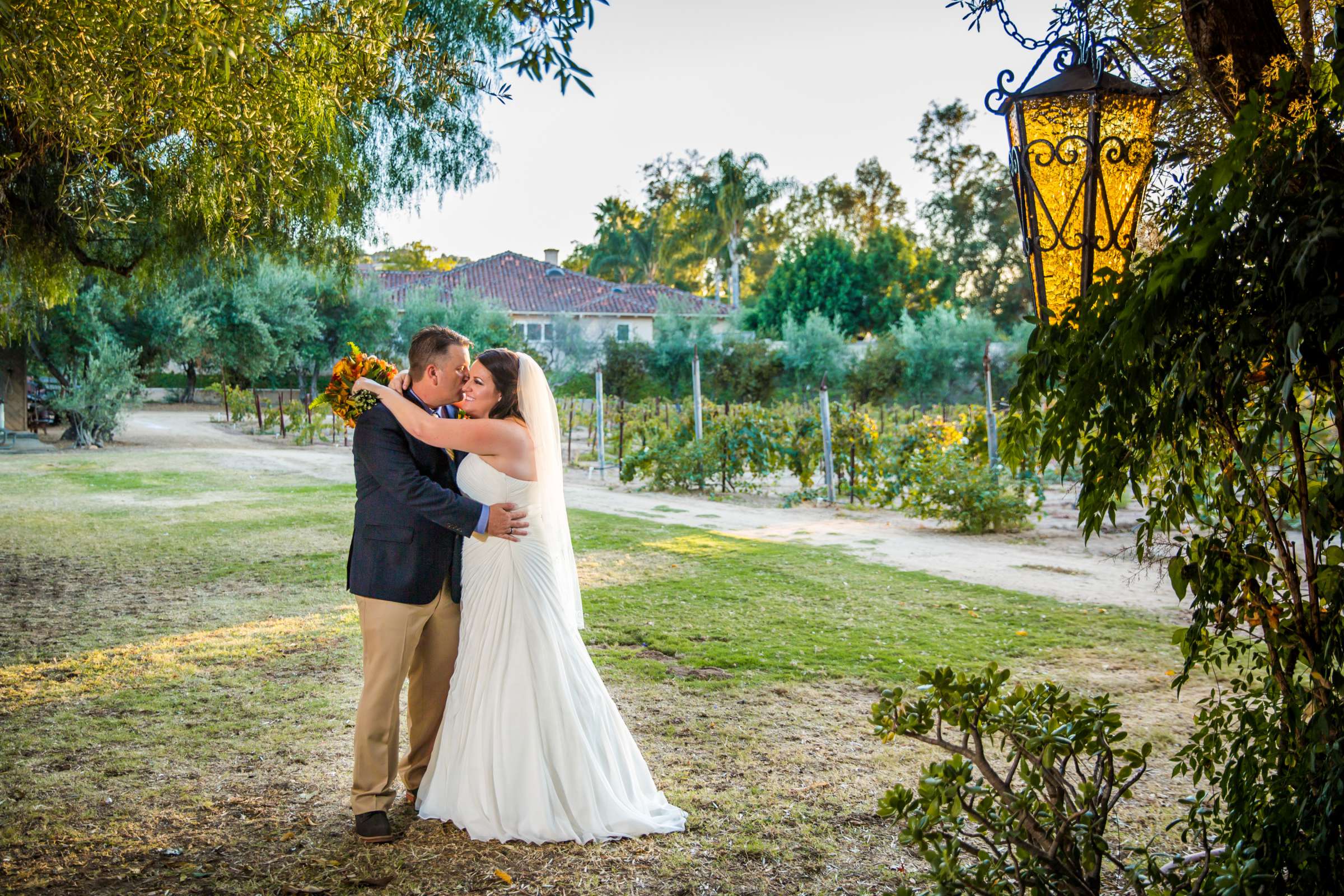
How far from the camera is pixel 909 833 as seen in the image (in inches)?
85.3

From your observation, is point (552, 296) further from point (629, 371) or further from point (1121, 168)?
point (1121, 168)

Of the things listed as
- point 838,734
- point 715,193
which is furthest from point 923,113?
point 838,734

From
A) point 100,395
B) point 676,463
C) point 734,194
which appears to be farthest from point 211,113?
point 734,194

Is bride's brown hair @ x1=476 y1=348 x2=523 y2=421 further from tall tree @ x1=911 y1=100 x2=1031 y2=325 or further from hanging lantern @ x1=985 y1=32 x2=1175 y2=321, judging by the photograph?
tall tree @ x1=911 y1=100 x2=1031 y2=325

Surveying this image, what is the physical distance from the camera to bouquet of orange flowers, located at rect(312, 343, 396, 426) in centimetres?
403

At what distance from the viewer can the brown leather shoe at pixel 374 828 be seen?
3.79m

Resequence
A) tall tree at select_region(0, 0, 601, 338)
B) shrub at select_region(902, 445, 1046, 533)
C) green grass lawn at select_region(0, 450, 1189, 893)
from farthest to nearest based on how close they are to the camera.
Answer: shrub at select_region(902, 445, 1046, 533)
tall tree at select_region(0, 0, 601, 338)
green grass lawn at select_region(0, 450, 1189, 893)

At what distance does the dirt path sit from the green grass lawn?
1.90ft

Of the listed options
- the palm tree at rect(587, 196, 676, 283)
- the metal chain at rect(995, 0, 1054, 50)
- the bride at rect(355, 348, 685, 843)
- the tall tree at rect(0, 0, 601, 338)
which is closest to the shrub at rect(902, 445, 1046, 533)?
the tall tree at rect(0, 0, 601, 338)

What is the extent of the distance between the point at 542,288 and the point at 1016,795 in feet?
161

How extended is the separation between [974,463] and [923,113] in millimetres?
36440

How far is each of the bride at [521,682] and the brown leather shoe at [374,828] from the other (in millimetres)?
212

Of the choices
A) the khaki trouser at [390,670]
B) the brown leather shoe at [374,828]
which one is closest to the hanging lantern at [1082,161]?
the khaki trouser at [390,670]

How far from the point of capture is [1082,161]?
314cm
